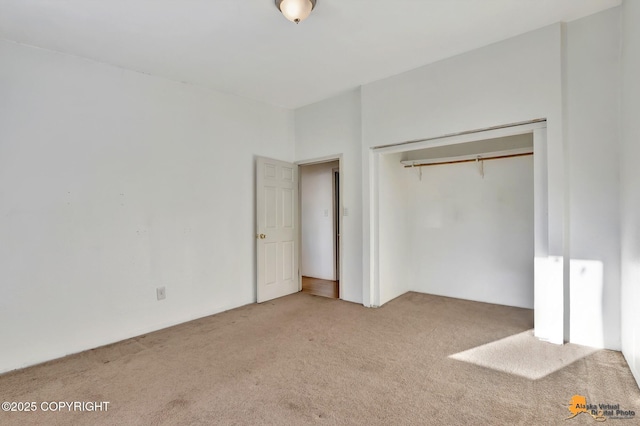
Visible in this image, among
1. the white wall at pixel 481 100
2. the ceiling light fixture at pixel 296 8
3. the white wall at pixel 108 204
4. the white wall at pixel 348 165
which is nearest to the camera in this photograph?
the ceiling light fixture at pixel 296 8

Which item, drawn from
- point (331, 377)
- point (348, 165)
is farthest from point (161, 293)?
point (348, 165)

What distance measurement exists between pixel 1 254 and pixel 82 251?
0.54 m

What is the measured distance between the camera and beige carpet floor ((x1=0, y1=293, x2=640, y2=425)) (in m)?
1.93

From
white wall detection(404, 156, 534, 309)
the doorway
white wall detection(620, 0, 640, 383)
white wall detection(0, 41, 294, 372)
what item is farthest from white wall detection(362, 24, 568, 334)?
white wall detection(0, 41, 294, 372)

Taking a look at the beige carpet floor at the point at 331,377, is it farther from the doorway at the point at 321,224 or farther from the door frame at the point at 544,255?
the doorway at the point at 321,224

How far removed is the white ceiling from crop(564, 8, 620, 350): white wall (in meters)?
0.28

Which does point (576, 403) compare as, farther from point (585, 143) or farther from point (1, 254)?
point (1, 254)

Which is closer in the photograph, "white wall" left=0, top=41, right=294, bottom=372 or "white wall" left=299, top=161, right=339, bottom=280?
"white wall" left=0, top=41, right=294, bottom=372

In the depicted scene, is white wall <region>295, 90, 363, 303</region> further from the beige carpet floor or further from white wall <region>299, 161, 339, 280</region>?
white wall <region>299, 161, 339, 280</region>

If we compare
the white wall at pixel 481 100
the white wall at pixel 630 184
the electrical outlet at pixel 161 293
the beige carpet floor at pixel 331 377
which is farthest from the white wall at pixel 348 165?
the white wall at pixel 630 184

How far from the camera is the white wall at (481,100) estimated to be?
9.34 feet

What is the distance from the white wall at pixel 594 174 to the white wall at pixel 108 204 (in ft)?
12.0

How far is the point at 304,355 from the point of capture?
2721 millimetres

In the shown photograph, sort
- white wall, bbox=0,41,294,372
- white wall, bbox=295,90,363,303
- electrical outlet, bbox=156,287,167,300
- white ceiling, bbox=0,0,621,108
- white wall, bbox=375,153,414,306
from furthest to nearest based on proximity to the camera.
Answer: white wall, bbox=295,90,363,303 < white wall, bbox=375,153,414,306 < electrical outlet, bbox=156,287,167,300 < white wall, bbox=0,41,294,372 < white ceiling, bbox=0,0,621,108
